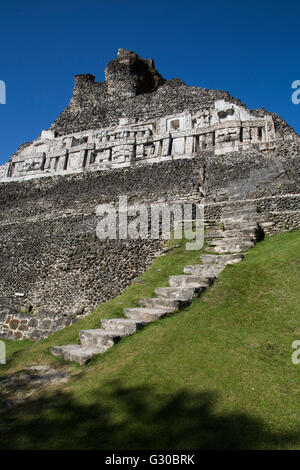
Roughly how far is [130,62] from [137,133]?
8.75 meters

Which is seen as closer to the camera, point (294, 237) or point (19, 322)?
point (294, 237)

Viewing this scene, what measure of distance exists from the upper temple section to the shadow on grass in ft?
43.7

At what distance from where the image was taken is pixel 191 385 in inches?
169

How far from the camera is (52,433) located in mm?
3629

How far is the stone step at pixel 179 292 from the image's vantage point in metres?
7.15

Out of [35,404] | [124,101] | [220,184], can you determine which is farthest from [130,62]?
[35,404]

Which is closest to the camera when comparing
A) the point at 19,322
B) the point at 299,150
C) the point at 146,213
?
the point at 19,322

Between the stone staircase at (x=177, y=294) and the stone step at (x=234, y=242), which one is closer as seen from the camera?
the stone staircase at (x=177, y=294)

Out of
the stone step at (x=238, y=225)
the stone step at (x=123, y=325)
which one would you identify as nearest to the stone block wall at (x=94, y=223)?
the stone step at (x=238, y=225)

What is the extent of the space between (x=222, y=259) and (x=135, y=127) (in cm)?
1393

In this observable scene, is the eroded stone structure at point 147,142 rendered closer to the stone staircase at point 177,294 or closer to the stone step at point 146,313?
the stone staircase at point 177,294

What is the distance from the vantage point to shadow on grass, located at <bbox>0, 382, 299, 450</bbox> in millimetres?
3314

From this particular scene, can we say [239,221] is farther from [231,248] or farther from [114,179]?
[114,179]

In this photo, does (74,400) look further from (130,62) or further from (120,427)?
(130,62)
